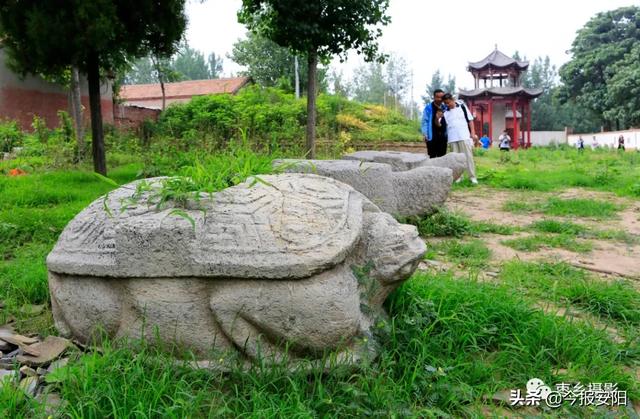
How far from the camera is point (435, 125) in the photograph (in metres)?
7.30

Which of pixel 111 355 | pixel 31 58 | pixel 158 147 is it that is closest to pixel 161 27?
pixel 31 58

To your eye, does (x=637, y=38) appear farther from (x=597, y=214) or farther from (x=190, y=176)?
(x=190, y=176)

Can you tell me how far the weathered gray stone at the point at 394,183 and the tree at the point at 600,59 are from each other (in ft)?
84.6

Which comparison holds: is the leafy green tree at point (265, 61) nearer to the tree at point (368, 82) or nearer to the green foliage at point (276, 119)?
the green foliage at point (276, 119)

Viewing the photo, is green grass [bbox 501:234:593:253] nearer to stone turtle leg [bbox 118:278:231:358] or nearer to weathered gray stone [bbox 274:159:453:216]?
weathered gray stone [bbox 274:159:453:216]

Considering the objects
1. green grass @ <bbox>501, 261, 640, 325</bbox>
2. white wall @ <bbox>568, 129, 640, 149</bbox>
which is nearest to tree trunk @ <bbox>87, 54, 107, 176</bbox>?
green grass @ <bbox>501, 261, 640, 325</bbox>

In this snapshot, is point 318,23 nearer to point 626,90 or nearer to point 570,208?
point 570,208

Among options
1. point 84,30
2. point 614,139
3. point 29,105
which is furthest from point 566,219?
point 614,139

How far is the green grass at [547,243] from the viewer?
14.3 feet

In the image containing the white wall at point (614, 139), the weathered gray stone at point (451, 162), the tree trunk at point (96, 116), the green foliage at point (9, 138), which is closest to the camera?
the weathered gray stone at point (451, 162)

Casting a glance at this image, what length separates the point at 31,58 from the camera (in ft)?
21.3

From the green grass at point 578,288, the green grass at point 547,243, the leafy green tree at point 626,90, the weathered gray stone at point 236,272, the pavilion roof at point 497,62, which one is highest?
the pavilion roof at point 497,62

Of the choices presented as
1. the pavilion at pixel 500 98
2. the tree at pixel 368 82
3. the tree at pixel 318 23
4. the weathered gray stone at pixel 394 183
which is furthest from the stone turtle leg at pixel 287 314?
the tree at pixel 368 82

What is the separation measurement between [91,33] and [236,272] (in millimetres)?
5152
